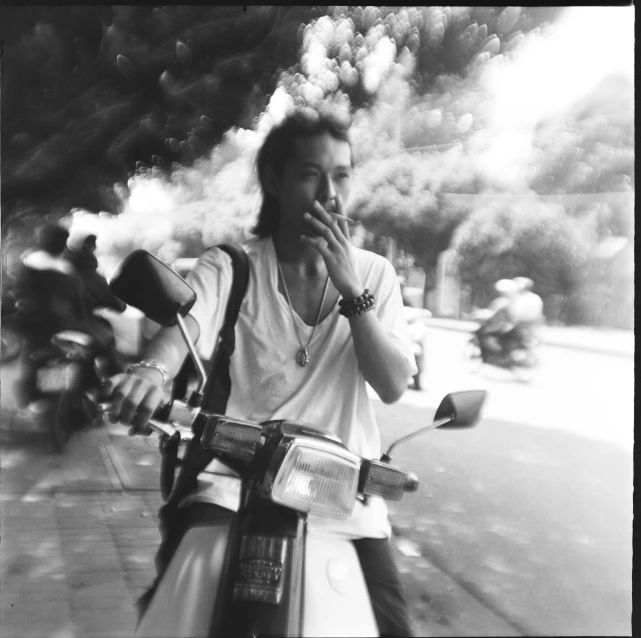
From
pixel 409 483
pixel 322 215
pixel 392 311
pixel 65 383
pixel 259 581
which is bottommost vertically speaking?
pixel 259 581

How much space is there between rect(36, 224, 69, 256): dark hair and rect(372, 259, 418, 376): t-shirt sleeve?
0.95 metres

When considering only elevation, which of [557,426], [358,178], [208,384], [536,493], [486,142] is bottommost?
[536,493]

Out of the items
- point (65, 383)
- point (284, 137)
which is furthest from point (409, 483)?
point (65, 383)

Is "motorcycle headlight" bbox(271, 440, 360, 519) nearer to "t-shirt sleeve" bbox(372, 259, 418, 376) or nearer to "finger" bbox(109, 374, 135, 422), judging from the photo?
"finger" bbox(109, 374, 135, 422)

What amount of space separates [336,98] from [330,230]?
52cm

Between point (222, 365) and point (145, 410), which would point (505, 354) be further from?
point (145, 410)

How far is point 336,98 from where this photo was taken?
6.35ft

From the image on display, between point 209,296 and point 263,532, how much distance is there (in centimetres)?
65

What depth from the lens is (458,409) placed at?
1.45 m

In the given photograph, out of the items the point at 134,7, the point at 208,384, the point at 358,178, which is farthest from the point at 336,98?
the point at 208,384

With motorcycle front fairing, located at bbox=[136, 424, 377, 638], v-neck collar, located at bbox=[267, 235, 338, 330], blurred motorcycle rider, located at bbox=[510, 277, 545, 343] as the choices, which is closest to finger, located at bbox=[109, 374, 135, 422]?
motorcycle front fairing, located at bbox=[136, 424, 377, 638]

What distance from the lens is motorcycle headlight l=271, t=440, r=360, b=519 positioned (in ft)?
3.79

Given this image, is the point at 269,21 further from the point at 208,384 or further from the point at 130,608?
the point at 130,608

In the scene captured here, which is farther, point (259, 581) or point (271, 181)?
point (271, 181)
